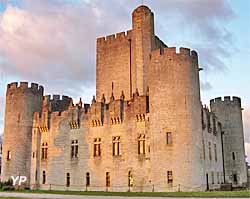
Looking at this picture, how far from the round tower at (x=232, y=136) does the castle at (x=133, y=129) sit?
12cm

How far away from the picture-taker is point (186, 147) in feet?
105

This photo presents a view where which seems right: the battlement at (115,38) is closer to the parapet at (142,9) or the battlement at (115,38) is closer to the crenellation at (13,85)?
the parapet at (142,9)

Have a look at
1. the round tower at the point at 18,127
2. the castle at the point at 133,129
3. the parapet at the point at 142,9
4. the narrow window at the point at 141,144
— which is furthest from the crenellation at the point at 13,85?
the narrow window at the point at 141,144

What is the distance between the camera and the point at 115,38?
1754 inches

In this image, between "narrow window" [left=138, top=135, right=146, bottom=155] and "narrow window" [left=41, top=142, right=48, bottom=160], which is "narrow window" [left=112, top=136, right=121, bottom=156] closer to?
"narrow window" [left=138, top=135, right=146, bottom=155]

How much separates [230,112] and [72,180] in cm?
2083

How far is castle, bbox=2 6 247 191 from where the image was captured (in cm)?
3262

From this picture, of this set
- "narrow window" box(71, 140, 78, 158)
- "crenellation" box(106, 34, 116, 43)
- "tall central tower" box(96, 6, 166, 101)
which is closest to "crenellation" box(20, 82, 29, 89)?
"tall central tower" box(96, 6, 166, 101)

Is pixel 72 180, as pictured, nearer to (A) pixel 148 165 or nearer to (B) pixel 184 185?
(A) pixel 148 165

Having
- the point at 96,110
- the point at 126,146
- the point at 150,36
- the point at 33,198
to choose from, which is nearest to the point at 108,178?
the point at 126,146

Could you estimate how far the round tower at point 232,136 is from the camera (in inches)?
1730

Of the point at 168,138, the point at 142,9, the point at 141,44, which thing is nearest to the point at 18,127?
the point at 141,44

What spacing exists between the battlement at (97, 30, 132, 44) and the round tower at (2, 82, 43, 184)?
9825 millimetres

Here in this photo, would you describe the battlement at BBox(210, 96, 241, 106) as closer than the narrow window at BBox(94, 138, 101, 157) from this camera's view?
No
